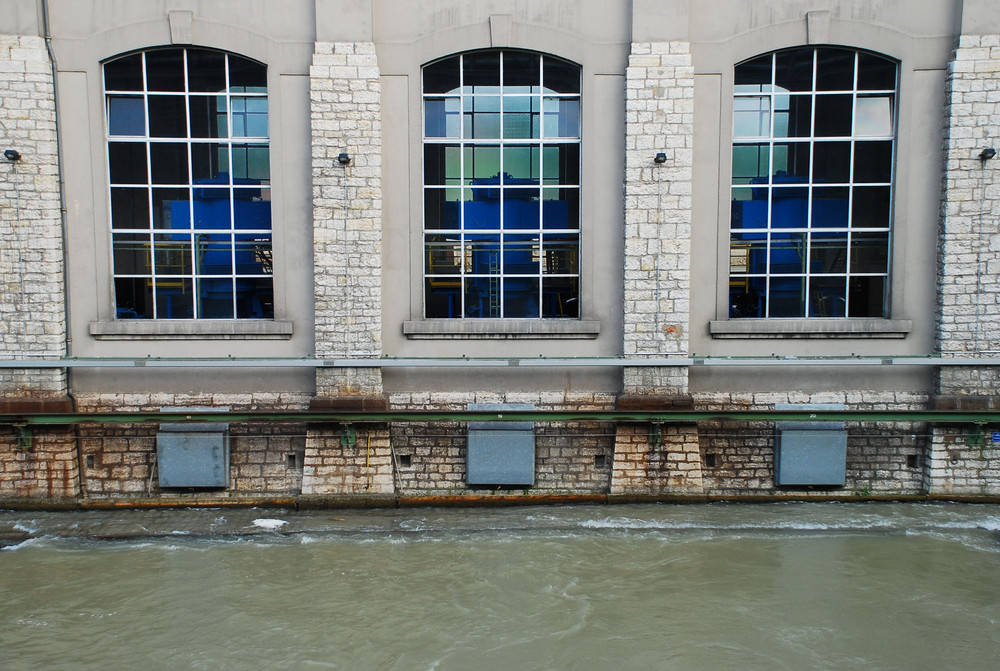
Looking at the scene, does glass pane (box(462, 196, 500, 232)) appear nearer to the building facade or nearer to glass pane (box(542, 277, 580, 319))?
the building facade

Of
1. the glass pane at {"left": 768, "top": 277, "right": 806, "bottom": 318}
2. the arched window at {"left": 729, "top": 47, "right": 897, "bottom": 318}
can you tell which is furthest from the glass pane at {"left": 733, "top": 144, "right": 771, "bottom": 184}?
the glass pane at {"left": 768, "top": 277, "right": 806, "bottom": 318}

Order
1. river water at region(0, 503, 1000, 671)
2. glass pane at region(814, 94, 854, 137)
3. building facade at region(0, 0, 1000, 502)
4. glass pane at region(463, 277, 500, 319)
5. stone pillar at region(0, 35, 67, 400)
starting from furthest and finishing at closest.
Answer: glass pane at region(463, 277, 500, 319) → glass pane at region(814, 94, 854, 137) → building facade at region(0, 0, 1000, 502) → stone pillar at region(0, 35, 67, 400) → river water at region(0, 503, 1000, 671)

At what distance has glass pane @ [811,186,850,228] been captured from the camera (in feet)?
31.8

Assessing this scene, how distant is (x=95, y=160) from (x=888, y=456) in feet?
35.2

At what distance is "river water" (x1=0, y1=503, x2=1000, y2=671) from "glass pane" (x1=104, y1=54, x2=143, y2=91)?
536cm

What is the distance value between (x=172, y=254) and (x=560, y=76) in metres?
5.51

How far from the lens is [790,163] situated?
9.68 metres

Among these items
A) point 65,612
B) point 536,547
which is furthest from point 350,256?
point 65,612

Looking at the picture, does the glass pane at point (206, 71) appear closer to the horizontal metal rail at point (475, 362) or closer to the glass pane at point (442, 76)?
the glass pane at point (442, 76)

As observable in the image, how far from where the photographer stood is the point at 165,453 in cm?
938

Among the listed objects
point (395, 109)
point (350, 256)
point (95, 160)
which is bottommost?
point (350, 256)

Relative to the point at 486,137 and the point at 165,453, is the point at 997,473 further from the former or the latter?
the point at 165,453

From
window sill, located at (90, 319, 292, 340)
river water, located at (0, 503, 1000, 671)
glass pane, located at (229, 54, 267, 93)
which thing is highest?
glass pane, located at (229, 54, 267, 93)

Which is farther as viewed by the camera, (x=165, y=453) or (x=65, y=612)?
(x=165, y=453)
